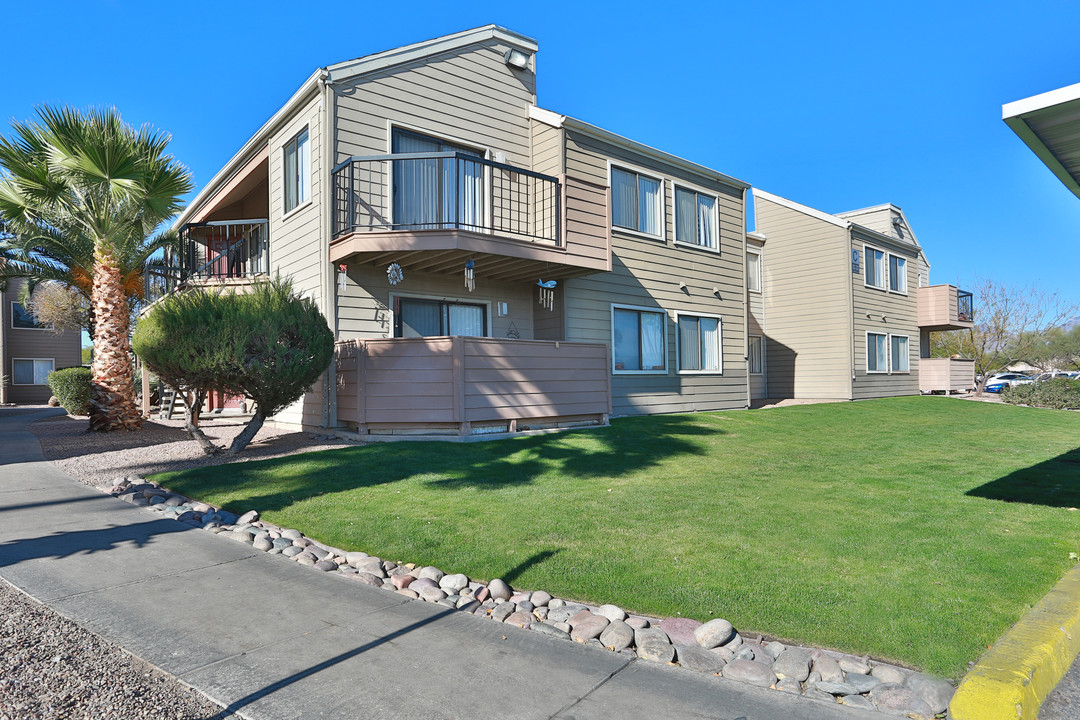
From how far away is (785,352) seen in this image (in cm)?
2216

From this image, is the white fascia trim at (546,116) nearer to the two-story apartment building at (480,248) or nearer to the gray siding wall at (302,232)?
the two-story apartment building at (480,248)

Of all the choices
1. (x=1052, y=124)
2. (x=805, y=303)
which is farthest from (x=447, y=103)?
(x=805, y=303)

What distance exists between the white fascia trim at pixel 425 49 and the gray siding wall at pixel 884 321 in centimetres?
1433

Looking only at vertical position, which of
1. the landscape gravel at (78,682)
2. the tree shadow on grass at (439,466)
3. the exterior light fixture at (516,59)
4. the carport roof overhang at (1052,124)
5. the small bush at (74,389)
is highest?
the exterior light fixture at (516,59)

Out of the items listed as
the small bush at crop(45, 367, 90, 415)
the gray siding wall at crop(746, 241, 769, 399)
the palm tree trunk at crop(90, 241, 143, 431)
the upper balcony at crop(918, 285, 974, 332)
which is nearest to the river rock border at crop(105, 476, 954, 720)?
the palm tree trunk at crop(90, 241, 143, 431)

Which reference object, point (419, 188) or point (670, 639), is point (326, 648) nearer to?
point (670, 639)

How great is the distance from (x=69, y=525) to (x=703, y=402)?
42.6 feet

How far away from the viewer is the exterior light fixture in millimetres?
13180

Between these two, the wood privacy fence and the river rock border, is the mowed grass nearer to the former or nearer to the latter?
the river rock border

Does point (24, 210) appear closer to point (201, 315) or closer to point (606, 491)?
point (201, 315)

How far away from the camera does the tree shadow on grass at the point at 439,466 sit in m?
7.02

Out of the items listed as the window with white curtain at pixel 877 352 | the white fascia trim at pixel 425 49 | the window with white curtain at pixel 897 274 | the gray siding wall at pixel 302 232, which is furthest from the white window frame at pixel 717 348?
the window with white curtain at pixel 897 274

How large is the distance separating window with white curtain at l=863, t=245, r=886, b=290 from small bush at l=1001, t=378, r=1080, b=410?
21.1 feet

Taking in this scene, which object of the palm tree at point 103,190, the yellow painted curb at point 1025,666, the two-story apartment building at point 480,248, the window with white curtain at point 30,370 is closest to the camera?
the yellow painted curb at point 1025,666
